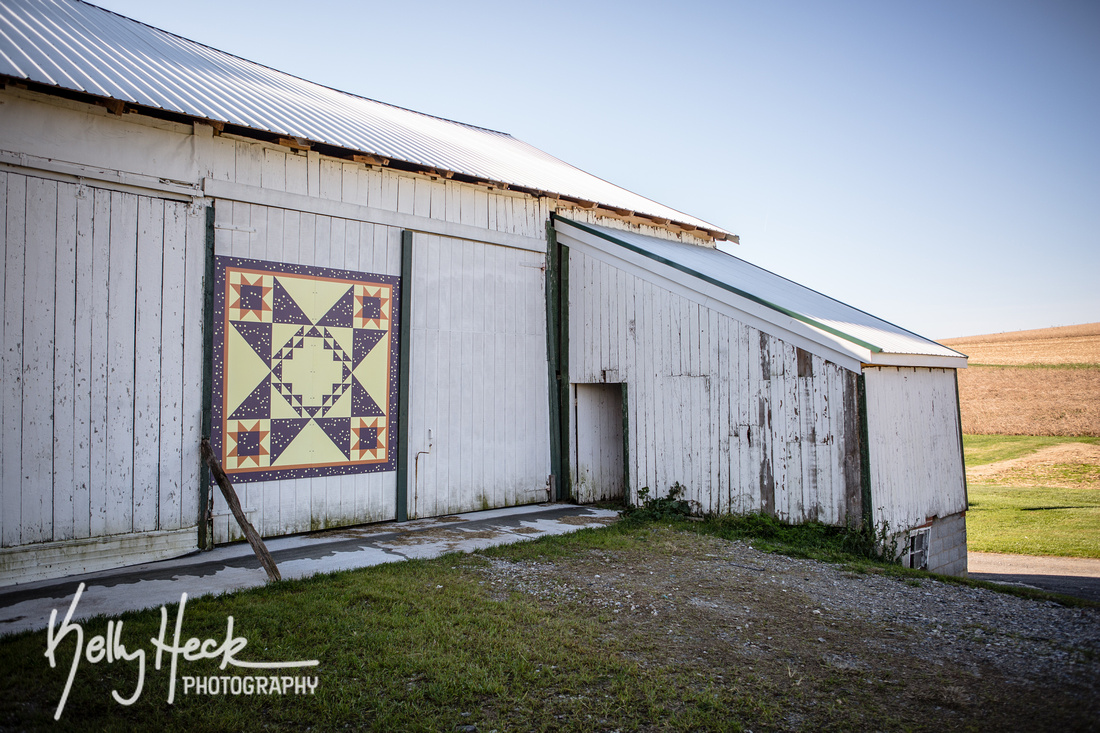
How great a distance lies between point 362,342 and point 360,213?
1744 millimetres

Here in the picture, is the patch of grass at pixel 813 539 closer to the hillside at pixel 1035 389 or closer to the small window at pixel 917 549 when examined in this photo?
the small window at pixel 917 549

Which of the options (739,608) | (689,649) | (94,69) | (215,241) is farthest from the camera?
(215,241)

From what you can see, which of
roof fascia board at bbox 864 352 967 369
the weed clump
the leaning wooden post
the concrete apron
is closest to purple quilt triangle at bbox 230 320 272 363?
the leaning wooden post

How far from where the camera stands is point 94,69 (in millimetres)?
7078

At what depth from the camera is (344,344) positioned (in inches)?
335

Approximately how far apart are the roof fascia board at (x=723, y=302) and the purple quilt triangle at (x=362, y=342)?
3885mm

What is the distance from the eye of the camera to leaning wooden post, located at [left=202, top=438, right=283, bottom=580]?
6012 mm

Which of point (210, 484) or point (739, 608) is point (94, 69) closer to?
point (210, 484)

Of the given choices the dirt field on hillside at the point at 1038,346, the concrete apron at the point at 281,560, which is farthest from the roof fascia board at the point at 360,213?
the dirt field on hillside at the point at 1038,346

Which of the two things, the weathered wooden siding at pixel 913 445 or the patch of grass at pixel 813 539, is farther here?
the weathered wooden siding at pixel 913 445

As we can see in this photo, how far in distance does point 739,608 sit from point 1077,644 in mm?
2312

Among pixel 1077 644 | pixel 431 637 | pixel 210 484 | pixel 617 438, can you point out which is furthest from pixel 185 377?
pixel 1077 644

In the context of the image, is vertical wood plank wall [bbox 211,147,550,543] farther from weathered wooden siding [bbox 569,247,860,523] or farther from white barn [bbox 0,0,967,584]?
weathered wooden siding [bbox 569,247,860,523]

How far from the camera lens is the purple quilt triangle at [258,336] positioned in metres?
7.69
